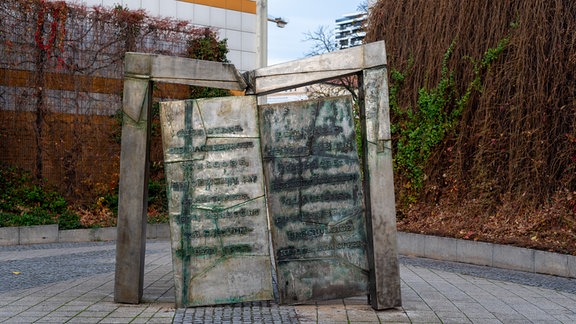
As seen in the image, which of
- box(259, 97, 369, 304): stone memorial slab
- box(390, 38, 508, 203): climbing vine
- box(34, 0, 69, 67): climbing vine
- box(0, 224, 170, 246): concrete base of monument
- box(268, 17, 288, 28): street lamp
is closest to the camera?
box(259, 97, 369, 304): stone memorial slab

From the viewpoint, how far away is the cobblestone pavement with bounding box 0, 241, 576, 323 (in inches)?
270

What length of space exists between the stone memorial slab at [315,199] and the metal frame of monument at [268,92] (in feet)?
0.45

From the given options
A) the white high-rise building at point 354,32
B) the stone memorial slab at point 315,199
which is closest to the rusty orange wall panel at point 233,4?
the white high-rise building at point 354,32

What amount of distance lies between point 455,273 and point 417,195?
570 cm

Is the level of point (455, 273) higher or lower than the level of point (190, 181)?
lower

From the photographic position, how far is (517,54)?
45.3 ft

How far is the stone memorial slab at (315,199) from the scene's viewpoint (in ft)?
24.4

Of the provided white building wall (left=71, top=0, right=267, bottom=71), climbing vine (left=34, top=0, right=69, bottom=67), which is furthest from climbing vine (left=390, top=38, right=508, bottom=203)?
white building wall (left=71, top=0, right=267, bottom=71)

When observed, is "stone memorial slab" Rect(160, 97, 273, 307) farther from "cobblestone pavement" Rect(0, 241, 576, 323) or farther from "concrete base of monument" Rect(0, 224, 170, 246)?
"concrete base of monument" Rect(0, 224, 170, 246)

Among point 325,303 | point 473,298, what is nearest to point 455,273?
point 473,298

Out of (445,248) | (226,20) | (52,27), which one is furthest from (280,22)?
(445,248)

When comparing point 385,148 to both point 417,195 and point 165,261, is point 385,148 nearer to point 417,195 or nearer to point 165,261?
point 165,261

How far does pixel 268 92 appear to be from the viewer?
756 cm

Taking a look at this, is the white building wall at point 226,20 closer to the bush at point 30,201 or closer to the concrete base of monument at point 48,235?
the bush at point 30,201
